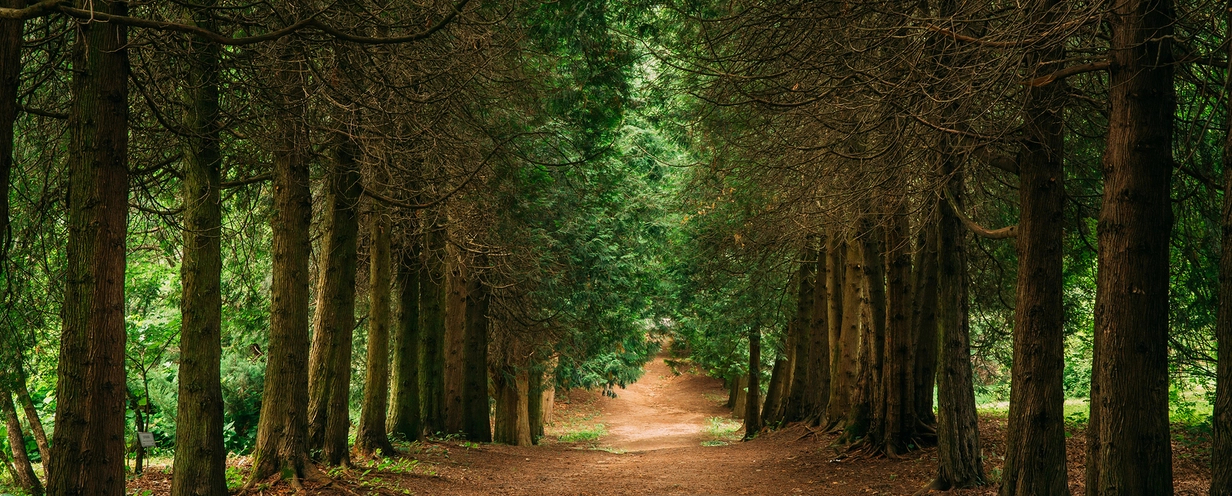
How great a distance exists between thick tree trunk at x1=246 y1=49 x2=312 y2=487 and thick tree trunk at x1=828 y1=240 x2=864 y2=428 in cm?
1001

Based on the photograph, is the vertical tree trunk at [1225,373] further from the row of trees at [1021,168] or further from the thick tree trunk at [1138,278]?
the thick tree trunk at [1138,278]

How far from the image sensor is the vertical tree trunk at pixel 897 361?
39.4 feet

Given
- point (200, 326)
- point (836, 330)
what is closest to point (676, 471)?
point (836, 330)

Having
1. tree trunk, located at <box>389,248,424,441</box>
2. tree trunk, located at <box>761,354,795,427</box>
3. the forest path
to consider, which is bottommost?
the forest path

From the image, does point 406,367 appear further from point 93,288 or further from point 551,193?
point 93,288

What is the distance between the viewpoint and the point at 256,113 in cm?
677

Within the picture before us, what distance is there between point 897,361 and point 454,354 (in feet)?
33.0

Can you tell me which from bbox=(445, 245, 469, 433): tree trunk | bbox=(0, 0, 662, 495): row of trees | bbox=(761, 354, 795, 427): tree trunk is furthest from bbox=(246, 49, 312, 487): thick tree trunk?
bbox=(761, 354, 795, 427): tree trunk

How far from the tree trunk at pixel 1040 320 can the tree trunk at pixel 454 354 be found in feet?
42.2

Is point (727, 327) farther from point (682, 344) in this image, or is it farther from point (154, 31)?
point (154, 31)

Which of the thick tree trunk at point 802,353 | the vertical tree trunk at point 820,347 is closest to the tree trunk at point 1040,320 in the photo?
the vertical tree trunk at point 820,347

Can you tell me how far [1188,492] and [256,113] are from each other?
31.2ft

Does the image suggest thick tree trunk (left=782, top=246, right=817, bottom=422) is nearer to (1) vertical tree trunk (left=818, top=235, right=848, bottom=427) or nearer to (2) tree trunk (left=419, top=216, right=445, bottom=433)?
(1) vertical tree trunk (left=818, top=235, right=848, bottom=427)

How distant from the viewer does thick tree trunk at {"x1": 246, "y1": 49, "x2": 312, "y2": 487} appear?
28.8ft
